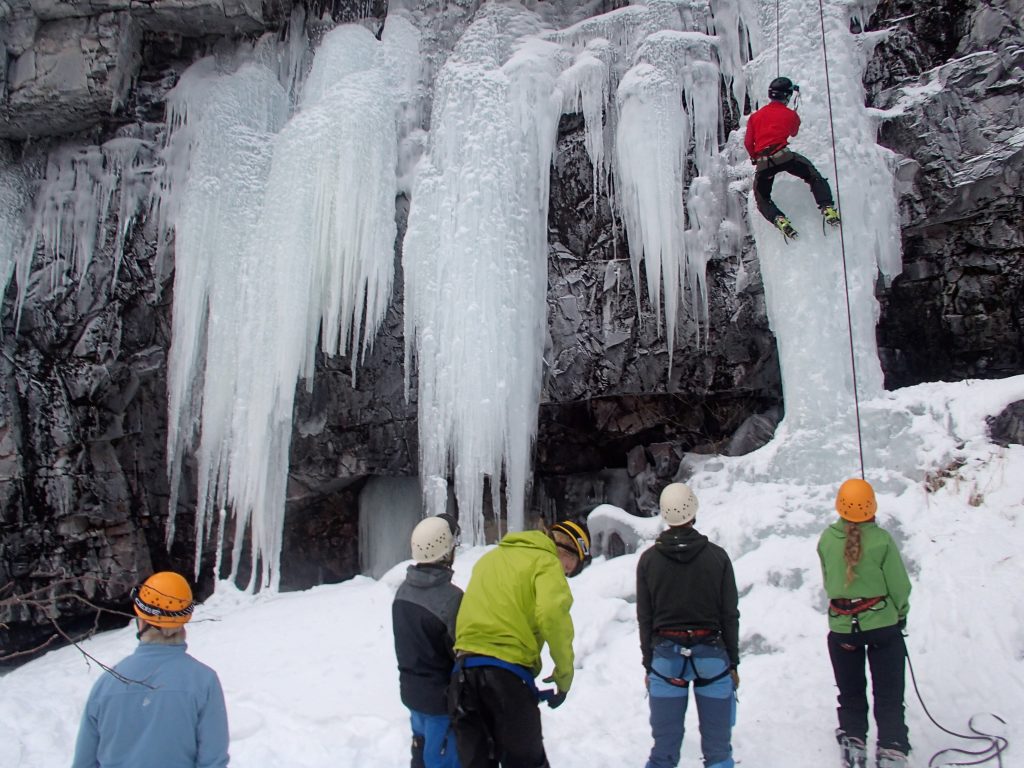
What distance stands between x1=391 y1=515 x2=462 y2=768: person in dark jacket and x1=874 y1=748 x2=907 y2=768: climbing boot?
5.30 feet

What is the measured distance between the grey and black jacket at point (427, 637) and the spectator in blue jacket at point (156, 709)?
0.73m

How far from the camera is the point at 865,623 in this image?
294 centimetres

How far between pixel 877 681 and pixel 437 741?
170 centimetres

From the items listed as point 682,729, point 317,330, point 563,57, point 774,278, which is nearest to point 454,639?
Answer: point 682,729

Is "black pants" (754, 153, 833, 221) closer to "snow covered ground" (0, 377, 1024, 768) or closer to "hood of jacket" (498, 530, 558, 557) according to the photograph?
"snow covered ground" (0, 377, 1024, 768)

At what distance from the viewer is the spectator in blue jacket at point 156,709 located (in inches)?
79.0

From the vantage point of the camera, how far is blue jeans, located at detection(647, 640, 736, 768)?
279 cm

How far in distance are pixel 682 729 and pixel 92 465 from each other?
8.48 metres

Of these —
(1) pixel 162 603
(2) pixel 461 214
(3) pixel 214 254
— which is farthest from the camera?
(3) pixel 214 254

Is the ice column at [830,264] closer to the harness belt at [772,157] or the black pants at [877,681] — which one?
the harness belt at [772,157]

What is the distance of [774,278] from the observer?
231 inches

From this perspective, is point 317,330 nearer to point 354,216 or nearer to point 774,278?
point 354,216

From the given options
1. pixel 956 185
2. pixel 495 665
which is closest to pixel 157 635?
pixel 495 665

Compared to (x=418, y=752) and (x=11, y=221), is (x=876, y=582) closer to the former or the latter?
(x=418, y=752)
